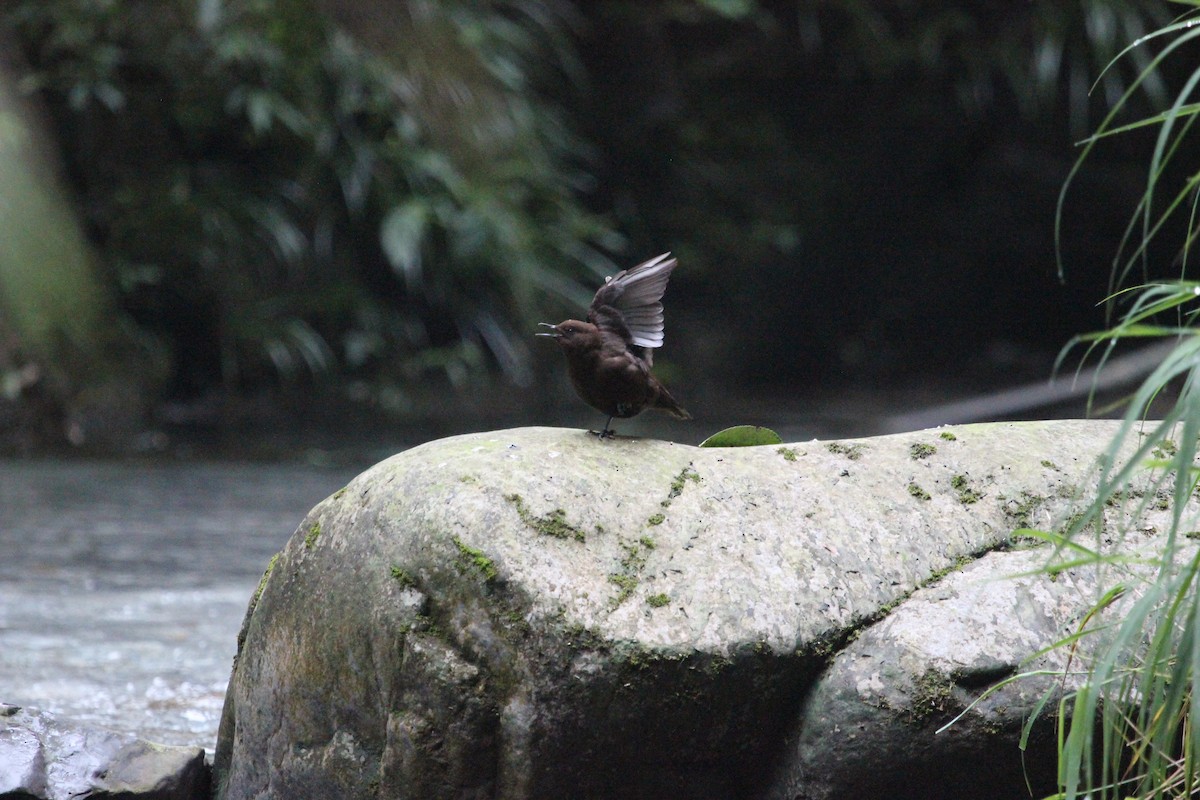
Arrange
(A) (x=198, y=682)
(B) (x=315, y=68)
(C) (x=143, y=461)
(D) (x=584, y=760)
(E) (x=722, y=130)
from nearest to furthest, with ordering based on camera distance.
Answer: (D) (x=584, y=760) < (A) (x=198, y=682) < (C) (x=143, y=461) < (B) (x=315, y=68) < (E) (x=722, y=130)

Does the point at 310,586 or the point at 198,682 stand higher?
the point at 310,586

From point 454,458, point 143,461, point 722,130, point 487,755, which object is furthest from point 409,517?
point 722,130

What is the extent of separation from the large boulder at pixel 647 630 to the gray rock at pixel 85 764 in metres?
0.09

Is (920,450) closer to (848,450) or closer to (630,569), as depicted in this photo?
(848,450)

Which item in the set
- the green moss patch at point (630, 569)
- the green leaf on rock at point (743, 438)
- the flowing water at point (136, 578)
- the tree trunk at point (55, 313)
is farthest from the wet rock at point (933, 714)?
the tree trunk at point (55, 313)

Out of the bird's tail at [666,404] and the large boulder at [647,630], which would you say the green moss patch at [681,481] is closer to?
the large boulder at [647,630]

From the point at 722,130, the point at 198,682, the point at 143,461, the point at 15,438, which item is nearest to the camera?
the point at 198,682

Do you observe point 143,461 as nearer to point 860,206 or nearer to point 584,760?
point 584,760

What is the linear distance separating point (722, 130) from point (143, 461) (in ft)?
21.3

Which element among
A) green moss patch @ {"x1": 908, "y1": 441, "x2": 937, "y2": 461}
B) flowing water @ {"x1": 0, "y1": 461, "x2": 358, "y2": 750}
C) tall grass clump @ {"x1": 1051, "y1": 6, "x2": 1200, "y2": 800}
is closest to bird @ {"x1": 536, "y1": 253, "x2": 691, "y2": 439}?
green moss patch @ {"x1": 908, "y1": 441, "x2": 937, "y2": 461}

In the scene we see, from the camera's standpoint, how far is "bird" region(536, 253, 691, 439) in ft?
8.27

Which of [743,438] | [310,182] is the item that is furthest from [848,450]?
[310,182]

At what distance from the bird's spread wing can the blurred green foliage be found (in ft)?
21.7

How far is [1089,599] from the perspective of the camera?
2057 millimetres
